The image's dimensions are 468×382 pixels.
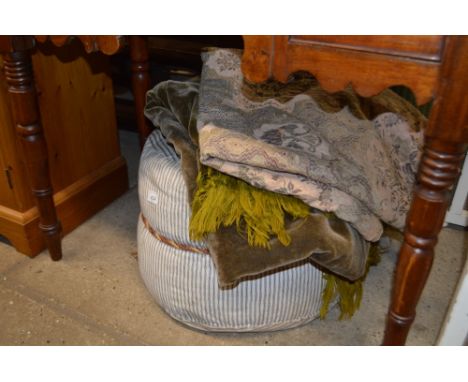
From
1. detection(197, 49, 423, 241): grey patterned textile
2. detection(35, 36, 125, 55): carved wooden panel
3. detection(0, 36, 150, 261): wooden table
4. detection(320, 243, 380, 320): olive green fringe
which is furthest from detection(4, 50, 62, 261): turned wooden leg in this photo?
detection(320, 243, 380, 320): olive green fringe

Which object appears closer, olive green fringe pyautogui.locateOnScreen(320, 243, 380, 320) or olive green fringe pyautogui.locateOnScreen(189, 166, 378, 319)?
olive green fringe pyautogui.locateOnScreen(189, 166, 378, 319)

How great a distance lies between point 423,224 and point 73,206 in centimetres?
96

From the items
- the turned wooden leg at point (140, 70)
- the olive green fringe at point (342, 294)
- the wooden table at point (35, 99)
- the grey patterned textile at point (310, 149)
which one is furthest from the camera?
the turned wooden leg at point (140, 70)

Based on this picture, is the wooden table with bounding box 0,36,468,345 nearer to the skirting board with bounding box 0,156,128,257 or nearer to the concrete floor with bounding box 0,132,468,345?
the concrete floor with bounding box 0,132,468,345

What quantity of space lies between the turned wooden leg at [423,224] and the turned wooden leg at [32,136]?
78cm

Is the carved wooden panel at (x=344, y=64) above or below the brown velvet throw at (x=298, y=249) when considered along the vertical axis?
above

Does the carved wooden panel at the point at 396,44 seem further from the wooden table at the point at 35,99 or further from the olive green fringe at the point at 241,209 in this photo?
the wooden table at the point at 35,99

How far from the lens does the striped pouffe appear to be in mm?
930

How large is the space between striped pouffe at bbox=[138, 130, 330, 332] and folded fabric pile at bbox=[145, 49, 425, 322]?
0.06 m

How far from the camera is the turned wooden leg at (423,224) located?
24.6 inches

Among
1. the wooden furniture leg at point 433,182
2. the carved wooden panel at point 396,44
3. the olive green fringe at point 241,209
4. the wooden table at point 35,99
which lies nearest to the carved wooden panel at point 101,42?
the wooden table at point 35,99

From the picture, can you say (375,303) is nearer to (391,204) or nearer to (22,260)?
(391,204)
